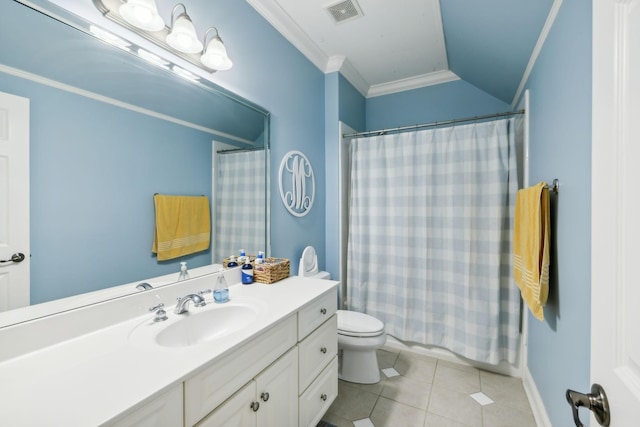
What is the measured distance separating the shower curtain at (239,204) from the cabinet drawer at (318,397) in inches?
31.2

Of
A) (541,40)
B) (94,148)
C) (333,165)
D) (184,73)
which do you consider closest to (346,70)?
(333,165)

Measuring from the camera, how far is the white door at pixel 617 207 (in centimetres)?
A: 45

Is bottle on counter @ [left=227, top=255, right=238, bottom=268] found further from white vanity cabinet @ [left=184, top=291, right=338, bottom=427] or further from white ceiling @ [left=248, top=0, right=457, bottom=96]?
white ceiling @ [left=248, top=0, right=457, bottom=96]

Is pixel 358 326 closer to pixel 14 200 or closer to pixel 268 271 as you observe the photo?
pixel 268 271

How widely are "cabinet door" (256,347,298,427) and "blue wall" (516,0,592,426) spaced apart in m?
1.09

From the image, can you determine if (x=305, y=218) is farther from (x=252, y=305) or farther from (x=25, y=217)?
(x=25, y=217)

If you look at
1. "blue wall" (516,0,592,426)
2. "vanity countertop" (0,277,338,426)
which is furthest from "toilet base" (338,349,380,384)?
"vanity countertop" (0,277,338,426)

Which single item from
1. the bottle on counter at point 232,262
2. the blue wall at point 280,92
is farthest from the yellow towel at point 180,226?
the blue wall at point 280,92

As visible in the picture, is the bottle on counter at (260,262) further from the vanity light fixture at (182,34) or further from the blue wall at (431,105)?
the blue wall at (431,105)

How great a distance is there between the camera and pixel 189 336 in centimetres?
110

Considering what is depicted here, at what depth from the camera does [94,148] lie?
37.7 inches

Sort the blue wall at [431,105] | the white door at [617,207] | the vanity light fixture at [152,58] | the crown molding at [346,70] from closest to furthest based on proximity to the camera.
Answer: the white door at [617,207] → the vanity light fixture at [152,58] → the crown molding at [346,70] → the blue wall at [431,105]

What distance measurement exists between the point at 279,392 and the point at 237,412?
0.24 metres

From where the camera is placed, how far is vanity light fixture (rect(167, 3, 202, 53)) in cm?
114
